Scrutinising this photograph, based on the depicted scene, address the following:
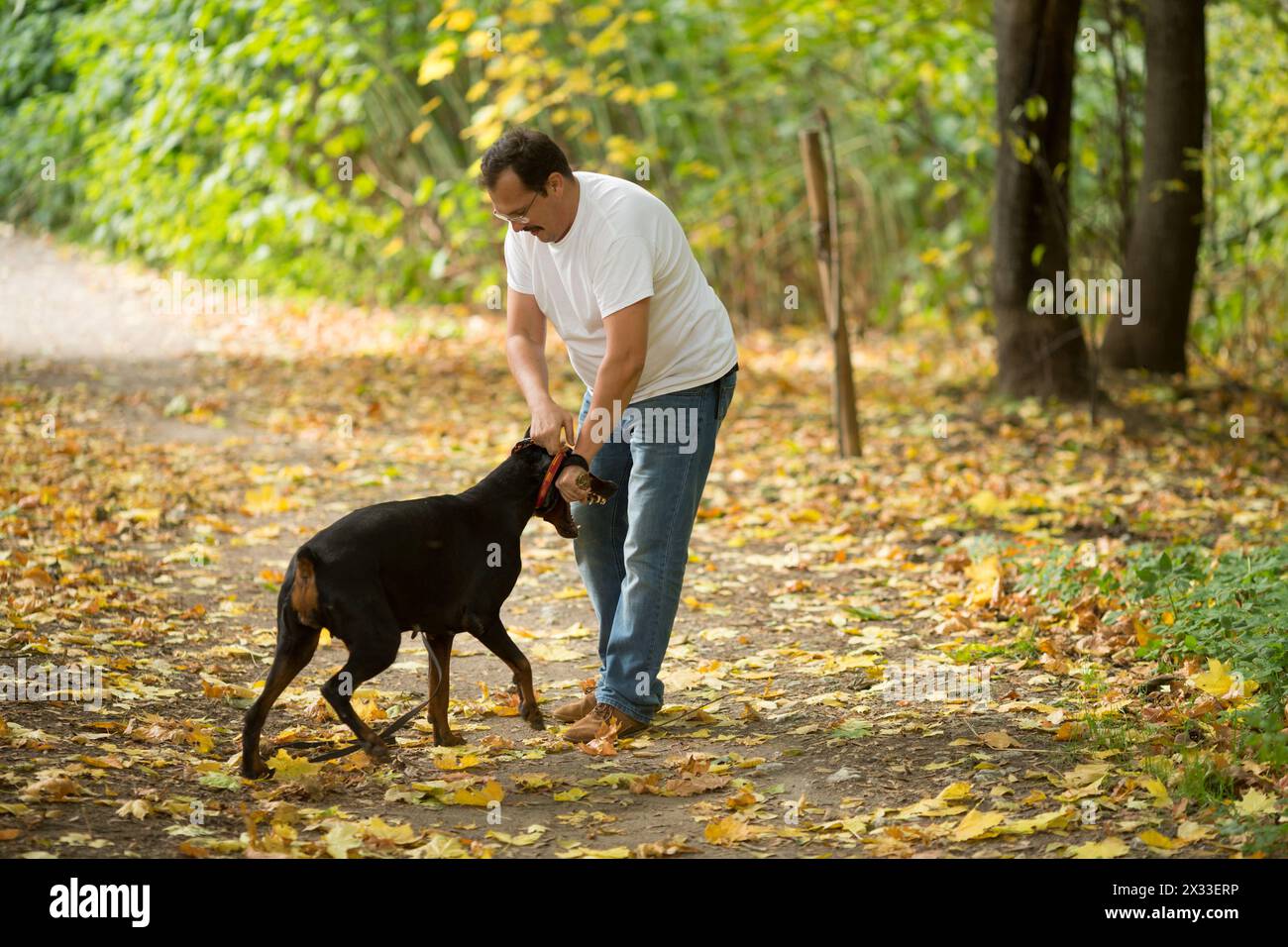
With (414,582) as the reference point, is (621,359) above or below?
above

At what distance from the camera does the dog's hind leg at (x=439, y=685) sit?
4316 mm

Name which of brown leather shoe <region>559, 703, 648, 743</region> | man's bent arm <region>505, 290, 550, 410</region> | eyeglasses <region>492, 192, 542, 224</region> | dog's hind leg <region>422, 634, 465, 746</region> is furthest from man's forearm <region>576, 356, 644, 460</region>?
brown leather shoe <region>559, 703, 648, 743</region>

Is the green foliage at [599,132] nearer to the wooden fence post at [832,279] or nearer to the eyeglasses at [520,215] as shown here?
the wooden fence post at [832,279]

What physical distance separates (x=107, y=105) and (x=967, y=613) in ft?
34.1

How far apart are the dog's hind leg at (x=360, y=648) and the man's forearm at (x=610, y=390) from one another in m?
0.87

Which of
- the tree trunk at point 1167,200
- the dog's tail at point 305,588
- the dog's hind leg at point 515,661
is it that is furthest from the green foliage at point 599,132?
the dog's tail at point 305,588

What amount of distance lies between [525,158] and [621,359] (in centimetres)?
67

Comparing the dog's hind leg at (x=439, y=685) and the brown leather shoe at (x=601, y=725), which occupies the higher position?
the dog's hind leg at (x=439, y=685)

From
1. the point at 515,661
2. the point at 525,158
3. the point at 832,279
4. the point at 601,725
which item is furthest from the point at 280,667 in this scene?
the point at 832,279

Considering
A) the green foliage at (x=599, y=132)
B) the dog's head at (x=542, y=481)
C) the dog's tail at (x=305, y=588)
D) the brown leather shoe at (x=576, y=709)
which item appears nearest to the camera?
the dog's tail at (x=305, y=588)

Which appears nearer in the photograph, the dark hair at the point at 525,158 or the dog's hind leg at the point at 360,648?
the dog's hind leg at the point at 360,648

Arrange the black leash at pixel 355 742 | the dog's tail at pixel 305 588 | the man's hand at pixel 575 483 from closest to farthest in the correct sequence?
the dog's tail at pixel 305 588
the black leash at pixel 355 742
the man's hand at pixel 575 483

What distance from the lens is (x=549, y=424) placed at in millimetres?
4355

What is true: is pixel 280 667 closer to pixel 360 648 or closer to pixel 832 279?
Answer: pixel 360 648
